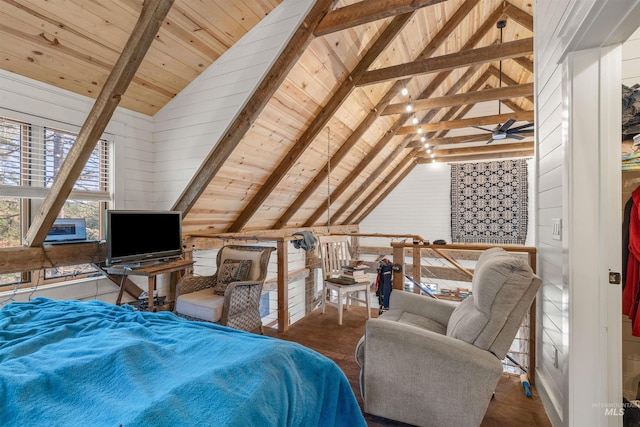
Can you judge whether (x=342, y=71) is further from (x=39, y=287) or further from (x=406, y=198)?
(x=406, y=198)

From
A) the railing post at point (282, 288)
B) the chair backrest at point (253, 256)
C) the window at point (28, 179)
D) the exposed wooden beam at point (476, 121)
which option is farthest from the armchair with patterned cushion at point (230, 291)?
the exposed wooden beam at point (476, 121)

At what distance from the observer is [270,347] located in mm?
1186

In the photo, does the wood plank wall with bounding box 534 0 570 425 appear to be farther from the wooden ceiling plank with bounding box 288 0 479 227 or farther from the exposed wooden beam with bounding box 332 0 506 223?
the wooden ceiling plank with bounding box 288 0 479 227

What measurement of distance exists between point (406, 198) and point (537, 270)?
5.59 meters

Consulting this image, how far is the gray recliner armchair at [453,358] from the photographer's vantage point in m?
1.61

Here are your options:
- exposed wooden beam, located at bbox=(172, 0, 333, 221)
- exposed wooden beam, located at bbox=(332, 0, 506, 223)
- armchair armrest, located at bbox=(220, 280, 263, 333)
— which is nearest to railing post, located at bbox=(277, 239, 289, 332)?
armchair armrest, located at bbox=(220, 280, 263, 333)

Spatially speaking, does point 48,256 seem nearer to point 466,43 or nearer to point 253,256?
point 253,256

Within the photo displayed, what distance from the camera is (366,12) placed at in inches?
97.4

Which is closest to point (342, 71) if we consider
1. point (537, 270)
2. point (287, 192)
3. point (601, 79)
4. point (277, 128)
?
point (277, 128)

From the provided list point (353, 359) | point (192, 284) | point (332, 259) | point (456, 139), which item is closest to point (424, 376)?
point (353, 359)

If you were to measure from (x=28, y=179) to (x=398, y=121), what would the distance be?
15.5 ft

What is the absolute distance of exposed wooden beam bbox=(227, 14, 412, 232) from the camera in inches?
129

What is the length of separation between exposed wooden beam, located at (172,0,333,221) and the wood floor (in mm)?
1747

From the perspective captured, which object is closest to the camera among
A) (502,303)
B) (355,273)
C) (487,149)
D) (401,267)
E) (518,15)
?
(502,303)
